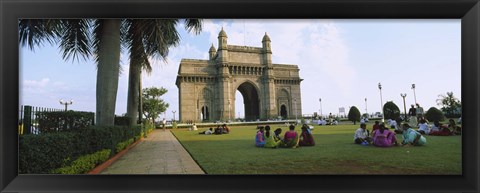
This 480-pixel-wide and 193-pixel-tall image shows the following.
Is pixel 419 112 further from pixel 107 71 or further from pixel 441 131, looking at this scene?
pixel 107 71

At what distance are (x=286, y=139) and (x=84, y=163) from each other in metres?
4.68

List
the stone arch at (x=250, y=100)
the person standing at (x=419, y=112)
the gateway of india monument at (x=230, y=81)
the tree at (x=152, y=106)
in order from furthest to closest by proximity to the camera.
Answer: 1. the stone arch at (x=250, y=100)
2. the tree at (x=152, y=106)
3. the gateway of india monument at (x=230, y=81)
4. the person standing at (x=419, y=112)

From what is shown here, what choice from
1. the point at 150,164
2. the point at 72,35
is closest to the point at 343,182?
the point at 150,164

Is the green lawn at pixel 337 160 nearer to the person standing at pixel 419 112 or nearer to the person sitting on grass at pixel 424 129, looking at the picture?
the person sitting on grass at pixel 424 129

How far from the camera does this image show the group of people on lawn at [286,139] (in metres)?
7.86

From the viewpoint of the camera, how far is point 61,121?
5.72m

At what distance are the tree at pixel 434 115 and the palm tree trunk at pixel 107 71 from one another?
11824mm

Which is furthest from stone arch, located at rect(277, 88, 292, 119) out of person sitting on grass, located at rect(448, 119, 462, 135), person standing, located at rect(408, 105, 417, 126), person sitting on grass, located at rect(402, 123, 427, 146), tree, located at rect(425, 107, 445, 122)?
person sitting on grass, located at rect(402, 123, 427, 146)

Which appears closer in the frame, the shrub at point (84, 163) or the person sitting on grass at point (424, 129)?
the shrub at point (84, 163)

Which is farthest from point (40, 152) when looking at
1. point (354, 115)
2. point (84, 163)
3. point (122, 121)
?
point (354, 115)

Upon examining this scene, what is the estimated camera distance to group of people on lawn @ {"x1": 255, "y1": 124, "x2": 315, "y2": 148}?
7.86 metres

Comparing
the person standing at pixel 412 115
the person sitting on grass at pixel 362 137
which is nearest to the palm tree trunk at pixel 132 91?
Result: the person sitting on grass at pixel 362 137
